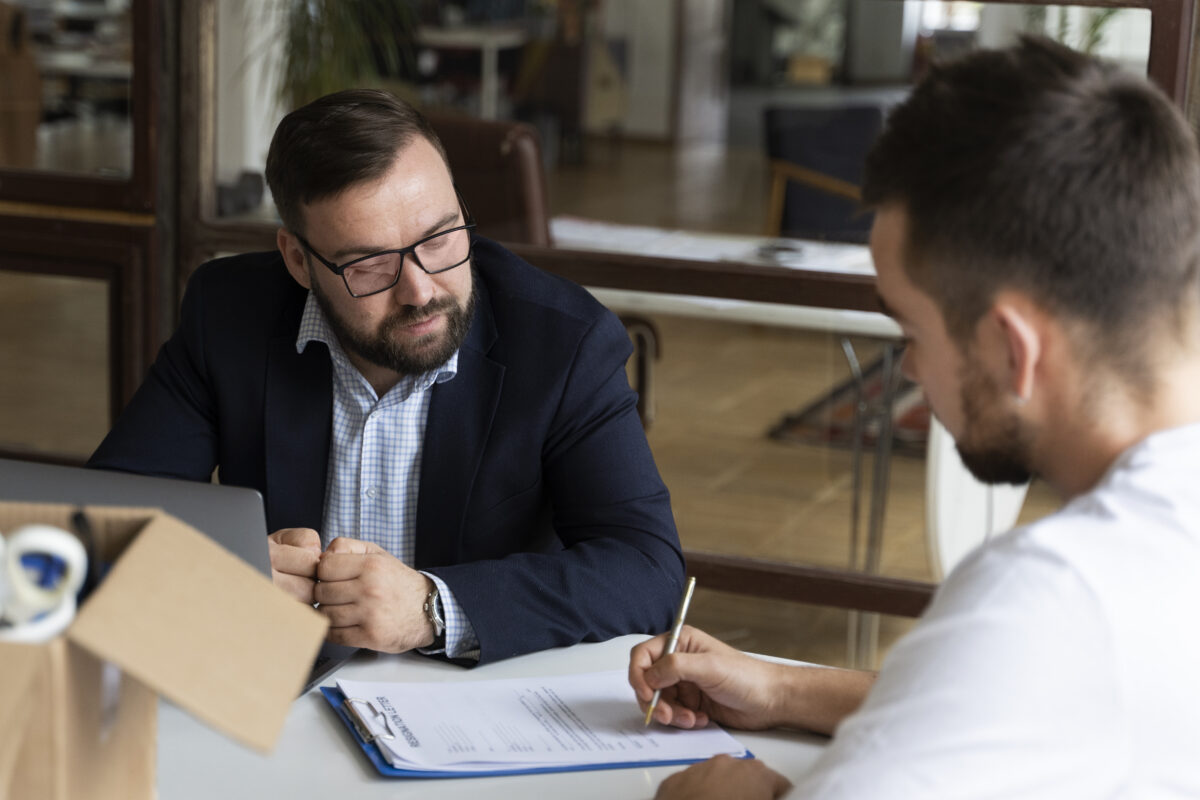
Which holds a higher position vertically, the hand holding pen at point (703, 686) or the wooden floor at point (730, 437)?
the hand holding pen at point (703, 686)

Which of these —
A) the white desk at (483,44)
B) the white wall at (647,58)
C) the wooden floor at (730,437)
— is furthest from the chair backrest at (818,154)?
the white wall at (647,58)

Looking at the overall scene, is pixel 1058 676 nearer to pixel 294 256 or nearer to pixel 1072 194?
pixel 1072 194

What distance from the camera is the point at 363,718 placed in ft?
3.80

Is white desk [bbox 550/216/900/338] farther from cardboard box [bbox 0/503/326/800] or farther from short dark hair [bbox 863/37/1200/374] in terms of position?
cardboard box [bbox 0/503/326/800]

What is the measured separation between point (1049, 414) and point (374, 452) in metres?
0.98

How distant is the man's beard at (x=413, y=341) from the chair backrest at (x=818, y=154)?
9.34 feet

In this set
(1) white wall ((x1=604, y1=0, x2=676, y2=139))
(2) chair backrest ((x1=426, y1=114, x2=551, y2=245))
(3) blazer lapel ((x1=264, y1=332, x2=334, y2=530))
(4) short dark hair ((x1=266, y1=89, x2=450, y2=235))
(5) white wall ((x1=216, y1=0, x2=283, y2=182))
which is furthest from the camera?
(1) white wall ((x1=604, y1=0, x2=676, y2=139))

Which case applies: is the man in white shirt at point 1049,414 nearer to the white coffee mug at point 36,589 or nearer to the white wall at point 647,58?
the white coffee mug at point 36,589

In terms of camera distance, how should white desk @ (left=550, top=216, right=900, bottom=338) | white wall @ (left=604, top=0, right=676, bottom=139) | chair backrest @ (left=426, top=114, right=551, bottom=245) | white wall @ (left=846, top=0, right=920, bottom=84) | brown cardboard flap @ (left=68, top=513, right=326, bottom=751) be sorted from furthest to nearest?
1. white wall @ (left=604, top=0, right=676, bottom=139)
2. white wall @ (left=846, top=0, right=920, bottom=84)
3. chair backrest @ (left=426, top=114, right=551, bottom=245)
4. white desk @ (left=550, top=216, right=900, bottom=338)
5. brown cardboard flap @ (left=68, top=513, right=326, bottom=751)

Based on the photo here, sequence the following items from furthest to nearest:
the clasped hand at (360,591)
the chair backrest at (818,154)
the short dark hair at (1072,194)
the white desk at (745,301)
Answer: the chair backrest at (818,154)
the white desk at (745,301)
the clasped hand at (360,591)
the short dark hair at (1072,194)

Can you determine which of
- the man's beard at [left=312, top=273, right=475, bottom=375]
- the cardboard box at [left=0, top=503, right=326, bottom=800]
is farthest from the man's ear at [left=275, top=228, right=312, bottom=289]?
the cardboard box at [left=0, top=503, right=326, bottom=800]

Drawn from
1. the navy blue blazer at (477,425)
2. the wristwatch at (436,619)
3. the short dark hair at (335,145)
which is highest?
the short dark hair at (335,145)

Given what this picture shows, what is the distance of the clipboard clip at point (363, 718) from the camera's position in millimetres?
1131

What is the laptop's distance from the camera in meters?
1.04
